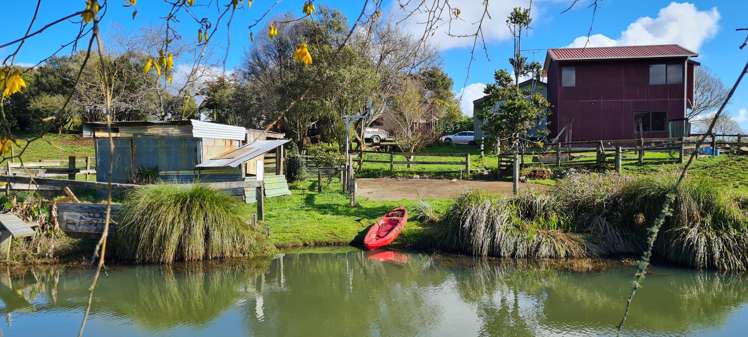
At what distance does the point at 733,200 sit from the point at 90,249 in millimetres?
12922

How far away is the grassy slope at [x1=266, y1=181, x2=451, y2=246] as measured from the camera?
1306 cm

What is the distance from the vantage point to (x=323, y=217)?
14.8 meters

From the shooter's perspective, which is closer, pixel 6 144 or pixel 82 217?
pixel 6 144

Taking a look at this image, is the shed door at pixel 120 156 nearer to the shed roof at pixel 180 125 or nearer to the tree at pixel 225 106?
the shed roof at pixel 180 125

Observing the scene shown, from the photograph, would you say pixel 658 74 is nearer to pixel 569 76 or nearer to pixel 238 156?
pixel 569 76

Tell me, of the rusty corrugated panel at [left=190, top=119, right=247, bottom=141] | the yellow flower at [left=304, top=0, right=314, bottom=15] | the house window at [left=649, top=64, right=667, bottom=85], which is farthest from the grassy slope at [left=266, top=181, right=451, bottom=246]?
the house window at [left=649, top=64, right=667, bottom=85]

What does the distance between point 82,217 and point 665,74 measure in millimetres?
28526

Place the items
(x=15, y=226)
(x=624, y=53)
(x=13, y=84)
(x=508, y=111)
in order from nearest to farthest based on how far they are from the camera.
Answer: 1. (x=13, y=84)
2. (x=15, y=226)
3. (x=508, y=111)
4. (x=624, y=53)

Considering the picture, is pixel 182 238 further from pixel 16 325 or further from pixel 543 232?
pixel 543 232

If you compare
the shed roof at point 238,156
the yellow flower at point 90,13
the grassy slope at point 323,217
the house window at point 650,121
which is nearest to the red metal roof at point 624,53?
the house window at point 650,121

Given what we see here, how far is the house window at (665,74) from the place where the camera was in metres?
29.7

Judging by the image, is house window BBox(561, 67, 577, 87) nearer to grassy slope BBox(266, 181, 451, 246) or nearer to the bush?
the bush

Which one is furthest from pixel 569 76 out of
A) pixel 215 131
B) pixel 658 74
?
pixel 215 131

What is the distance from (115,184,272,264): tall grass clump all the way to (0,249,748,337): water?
0.35m
